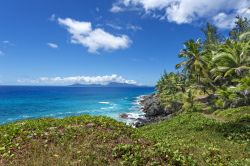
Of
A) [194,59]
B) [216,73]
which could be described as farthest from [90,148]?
[194,59]

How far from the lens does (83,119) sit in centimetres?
1373

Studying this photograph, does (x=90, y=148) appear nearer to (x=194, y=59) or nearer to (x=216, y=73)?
(x=216, y=73)

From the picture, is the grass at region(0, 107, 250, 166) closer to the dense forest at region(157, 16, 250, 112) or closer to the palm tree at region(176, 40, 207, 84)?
the dense forest at region(157, 16, 250, 112)

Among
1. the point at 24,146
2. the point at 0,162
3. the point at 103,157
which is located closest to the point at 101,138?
the point at 103,157

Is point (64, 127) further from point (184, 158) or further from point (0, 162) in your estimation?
point (184, 158)

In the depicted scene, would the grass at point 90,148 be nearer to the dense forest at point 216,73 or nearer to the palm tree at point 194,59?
the dense forest at point 216,73

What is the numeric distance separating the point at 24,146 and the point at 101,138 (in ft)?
8.87

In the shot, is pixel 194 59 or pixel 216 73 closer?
pixel 216 73

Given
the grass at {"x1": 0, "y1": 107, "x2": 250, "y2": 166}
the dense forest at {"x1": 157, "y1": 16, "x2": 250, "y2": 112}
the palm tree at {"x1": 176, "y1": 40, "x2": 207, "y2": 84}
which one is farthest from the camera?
the palm tree at {"x1": 176, "y1": 40, "x2": 207, "y2": 84}

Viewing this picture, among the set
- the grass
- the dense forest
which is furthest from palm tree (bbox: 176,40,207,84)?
the grass

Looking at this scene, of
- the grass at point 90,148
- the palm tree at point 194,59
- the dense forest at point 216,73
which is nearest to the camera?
the grass at point 90,148

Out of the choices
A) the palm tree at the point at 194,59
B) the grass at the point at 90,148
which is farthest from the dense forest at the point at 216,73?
the grass at the point at 90,148

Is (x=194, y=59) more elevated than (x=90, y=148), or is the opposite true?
(x=194, y=59)

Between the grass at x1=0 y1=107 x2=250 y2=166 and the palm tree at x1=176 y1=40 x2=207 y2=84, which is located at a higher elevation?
the palm tree at x1=176 y1=40 x2=207 y2=84
